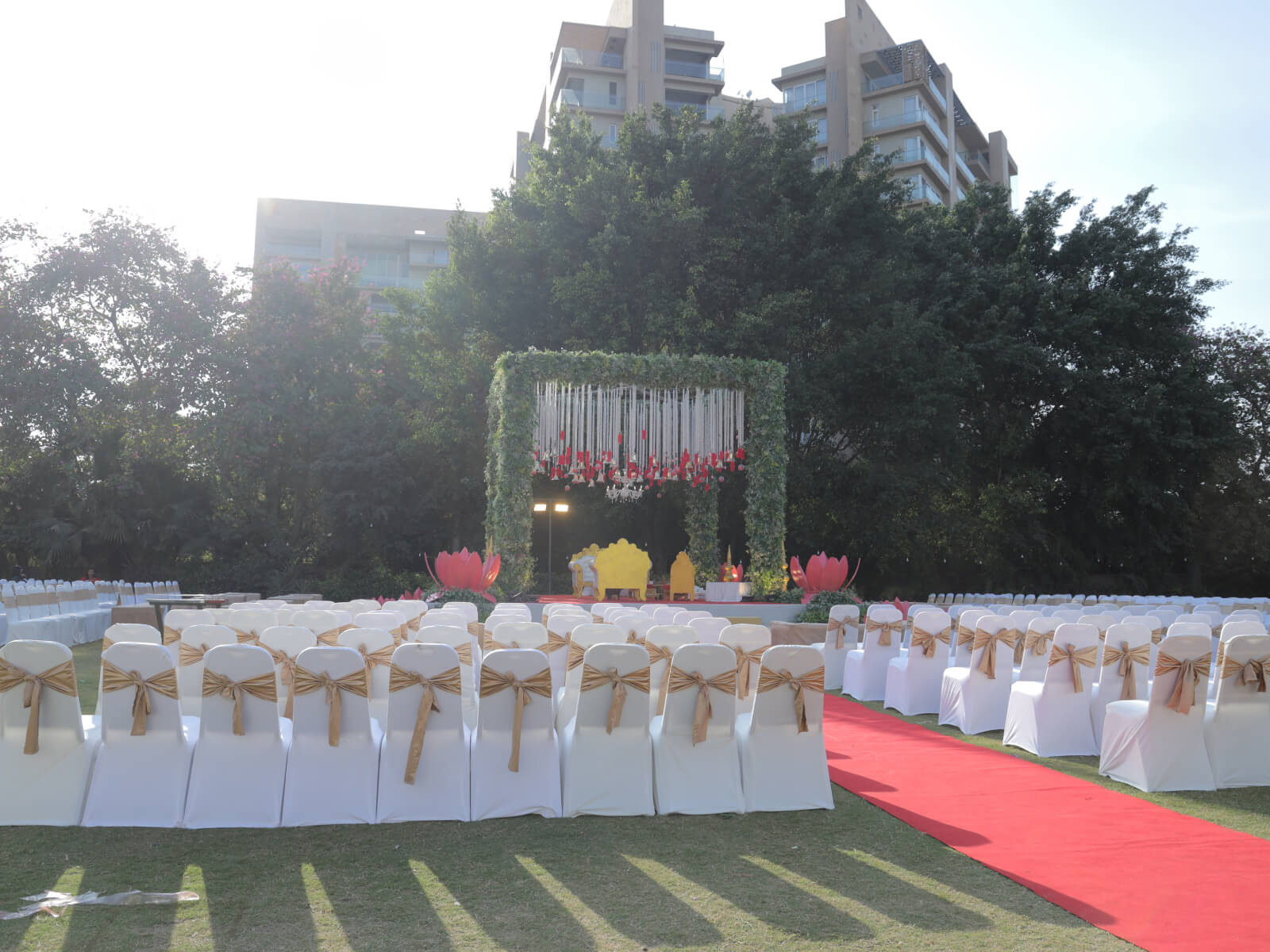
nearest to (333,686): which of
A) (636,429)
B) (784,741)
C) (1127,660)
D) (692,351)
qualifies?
(784,741)

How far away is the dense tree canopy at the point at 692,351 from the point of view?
19344 millimetres

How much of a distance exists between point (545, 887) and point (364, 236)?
136ft

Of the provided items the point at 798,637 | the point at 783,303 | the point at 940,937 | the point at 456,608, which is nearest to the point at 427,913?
the point at 940,937

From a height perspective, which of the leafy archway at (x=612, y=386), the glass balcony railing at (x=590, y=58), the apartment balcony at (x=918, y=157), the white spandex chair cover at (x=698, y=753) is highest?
the glass balcony railing at (x=590, y=58)

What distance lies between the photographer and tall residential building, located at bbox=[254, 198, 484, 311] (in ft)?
134

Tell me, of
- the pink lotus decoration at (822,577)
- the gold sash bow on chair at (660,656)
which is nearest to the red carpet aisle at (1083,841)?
the gold sash bow on chair at (660,656)

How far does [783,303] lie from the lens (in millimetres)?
18578

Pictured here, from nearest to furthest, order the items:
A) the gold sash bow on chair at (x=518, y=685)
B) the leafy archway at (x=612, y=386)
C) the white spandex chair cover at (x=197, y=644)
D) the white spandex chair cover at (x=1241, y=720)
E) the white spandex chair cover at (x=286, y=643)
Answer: the gold sash bow on chair at (x=518, y=685) < the white spandex chair cover at (x=197, y=644) < the white spandex chair cover at (x=286, y=643) < the white spandex chair cover at (x=1241, y=720) < the leafy archway at (x=612, y=386)

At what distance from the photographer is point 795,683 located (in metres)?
4.64

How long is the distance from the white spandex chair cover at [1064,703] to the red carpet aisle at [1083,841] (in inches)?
13.4

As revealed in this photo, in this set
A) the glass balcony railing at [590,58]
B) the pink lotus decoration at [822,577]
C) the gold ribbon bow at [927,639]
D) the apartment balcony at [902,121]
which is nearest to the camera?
the gold ribbon bow at [927,639]

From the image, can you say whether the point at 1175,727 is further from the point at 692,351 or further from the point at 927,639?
the point at 692,351

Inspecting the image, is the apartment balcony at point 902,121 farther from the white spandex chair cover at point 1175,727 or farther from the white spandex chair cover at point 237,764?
the white spandex chair cover at point 237,764

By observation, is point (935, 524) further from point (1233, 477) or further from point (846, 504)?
point (1233, 477)
